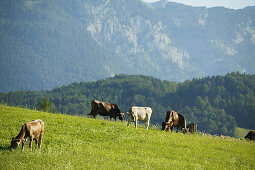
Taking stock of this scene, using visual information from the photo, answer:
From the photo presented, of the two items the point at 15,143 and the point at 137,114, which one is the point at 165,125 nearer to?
the point at 137,114

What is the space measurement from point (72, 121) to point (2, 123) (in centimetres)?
642

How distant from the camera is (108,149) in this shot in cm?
2416

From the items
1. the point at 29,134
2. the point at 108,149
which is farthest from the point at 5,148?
the point at 108,149

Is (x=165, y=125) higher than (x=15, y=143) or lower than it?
lower

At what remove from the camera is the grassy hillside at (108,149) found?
Answer: 1919 cm

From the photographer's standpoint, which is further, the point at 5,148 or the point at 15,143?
the point at 5,148

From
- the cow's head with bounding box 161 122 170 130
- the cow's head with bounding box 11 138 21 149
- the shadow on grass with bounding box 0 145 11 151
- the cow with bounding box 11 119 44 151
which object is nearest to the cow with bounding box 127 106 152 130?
the cow's head with bounding box 161 122 170 130

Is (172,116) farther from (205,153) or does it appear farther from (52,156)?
(52,156)

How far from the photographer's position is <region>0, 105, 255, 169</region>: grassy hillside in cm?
1919

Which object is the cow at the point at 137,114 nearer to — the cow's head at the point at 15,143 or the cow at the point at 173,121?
the cow at the point at 173,121

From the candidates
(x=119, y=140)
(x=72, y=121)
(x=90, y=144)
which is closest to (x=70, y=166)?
(x=90, y=144)

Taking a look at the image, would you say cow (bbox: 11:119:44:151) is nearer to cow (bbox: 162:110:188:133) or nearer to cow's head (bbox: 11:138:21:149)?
cow's head (bbox: 11:138:21:149)

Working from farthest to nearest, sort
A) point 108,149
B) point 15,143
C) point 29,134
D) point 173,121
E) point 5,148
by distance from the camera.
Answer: point 173,121 < point 108,149 < point 29,134 < point 5,148 < point 15,143

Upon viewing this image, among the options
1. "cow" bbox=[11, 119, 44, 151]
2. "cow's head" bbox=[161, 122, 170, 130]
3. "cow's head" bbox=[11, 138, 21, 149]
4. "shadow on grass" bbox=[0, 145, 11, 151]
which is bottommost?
"cow's head" bbox=[161, 122, 170, 130]
